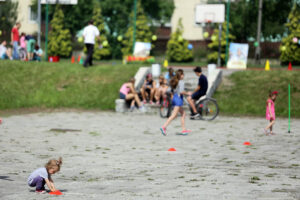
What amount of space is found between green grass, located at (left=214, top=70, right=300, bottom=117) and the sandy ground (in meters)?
2.72

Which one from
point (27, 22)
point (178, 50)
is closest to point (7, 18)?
point (178, 50)

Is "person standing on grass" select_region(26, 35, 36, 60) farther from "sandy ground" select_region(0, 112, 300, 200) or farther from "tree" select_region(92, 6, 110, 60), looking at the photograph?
"tree" select_region(92, 6, 110, 60)

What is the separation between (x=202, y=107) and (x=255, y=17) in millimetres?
30917

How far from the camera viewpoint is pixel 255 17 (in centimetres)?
4872

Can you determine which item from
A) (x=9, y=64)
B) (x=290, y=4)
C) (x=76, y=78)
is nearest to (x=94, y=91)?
(x=76, y=78)

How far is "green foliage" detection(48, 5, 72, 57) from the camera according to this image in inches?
1948

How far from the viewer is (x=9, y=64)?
1019 inches

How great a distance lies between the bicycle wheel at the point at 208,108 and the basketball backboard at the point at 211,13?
15.8 metres

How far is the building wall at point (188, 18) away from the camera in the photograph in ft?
202

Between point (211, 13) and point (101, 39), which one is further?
point (101, 39)

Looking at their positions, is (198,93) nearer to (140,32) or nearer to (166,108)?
(166,108)

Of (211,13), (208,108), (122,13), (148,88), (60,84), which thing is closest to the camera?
(208,108)

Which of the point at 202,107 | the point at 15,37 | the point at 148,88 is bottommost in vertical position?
the point at 202,107

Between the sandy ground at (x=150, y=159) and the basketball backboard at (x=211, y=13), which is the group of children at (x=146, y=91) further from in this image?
the basketball backboard at (x=211, y=13)
